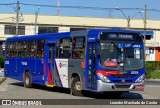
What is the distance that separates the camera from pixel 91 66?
732 inches

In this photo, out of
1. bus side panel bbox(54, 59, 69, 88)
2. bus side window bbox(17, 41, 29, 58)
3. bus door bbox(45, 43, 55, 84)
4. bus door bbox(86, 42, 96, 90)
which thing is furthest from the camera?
bus side window bbox(17, 41, 29, 58)

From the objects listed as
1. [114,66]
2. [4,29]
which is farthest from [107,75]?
[4,29]

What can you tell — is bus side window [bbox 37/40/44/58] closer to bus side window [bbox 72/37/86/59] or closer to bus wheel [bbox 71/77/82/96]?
bus side window [bbox 72/37/86/59]

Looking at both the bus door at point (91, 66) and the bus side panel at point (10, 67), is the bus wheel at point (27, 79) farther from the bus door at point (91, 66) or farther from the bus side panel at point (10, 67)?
the bus door at point (91, 66)

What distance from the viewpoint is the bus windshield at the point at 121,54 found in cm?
1825

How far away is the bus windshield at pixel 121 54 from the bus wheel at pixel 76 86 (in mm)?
1852

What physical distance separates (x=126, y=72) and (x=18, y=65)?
9.32 metres

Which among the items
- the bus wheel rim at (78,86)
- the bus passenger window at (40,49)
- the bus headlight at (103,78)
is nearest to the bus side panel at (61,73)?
the bus wheel rim at (78,86)

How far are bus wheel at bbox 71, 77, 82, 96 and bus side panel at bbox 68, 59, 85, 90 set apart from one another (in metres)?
0.31

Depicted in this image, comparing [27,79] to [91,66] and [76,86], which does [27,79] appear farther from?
[91,66]

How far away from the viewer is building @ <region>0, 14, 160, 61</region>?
80688 millimetres

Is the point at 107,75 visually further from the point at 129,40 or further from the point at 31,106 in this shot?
the point at 31,106

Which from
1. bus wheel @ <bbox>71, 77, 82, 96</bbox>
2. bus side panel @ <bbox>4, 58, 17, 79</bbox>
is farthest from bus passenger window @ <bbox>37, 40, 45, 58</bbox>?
bus wheel @ <bbox>71, 77, 82, 96</bbox>

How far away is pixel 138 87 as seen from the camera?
61.4 ft
